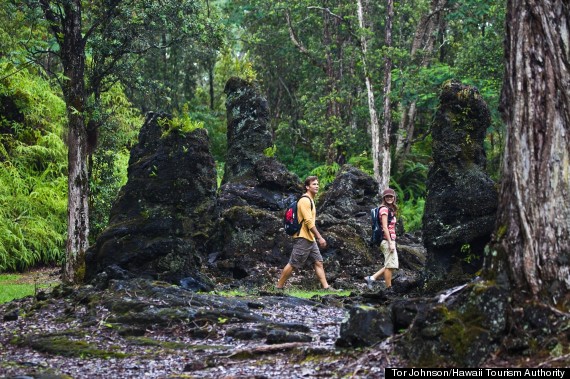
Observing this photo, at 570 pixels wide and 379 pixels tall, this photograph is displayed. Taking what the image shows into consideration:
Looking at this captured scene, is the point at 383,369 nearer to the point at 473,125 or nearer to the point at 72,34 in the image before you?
the point at 473,125

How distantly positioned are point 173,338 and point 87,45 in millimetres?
10926

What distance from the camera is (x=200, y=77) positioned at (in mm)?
48094

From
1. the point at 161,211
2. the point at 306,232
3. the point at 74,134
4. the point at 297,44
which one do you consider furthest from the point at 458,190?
the point at 297,44

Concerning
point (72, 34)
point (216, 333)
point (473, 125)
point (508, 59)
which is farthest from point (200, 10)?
point (508, 59)

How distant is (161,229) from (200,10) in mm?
6502

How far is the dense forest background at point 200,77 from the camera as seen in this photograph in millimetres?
18281

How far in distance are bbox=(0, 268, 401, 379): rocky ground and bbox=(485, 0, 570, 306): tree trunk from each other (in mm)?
1439

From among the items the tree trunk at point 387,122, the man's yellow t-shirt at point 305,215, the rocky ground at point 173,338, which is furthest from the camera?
the tree trunk at point 387,122

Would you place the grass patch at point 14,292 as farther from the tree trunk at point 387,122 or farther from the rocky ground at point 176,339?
the tree trunk at point 387,122

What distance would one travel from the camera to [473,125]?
1314 cm

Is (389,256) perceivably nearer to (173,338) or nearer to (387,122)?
(173,338)

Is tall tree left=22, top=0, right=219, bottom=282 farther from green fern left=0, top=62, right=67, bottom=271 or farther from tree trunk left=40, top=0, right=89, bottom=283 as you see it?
green fern left=0, top=62, right=67, bottom=271

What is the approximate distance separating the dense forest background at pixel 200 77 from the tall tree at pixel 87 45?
0.15ft

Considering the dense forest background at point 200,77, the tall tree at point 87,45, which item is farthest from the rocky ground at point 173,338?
the dense forest background at point 200,77
